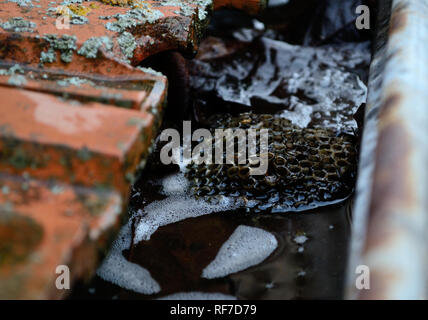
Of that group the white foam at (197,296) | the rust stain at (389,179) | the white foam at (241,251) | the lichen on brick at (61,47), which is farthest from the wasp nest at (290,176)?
the lichen on brick at (61,47)

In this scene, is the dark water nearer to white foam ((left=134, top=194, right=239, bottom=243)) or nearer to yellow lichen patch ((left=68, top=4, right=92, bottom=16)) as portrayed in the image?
white foam ((left=134, top=194, right=239, bottom=243))

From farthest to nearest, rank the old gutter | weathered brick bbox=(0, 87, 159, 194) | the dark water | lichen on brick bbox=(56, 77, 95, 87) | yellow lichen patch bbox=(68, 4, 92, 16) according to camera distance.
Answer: yellow lichen patch bbox=(68, 4, 92, 16) < the dark water < lichen on brick bbox=(56, 77, 95, 87) < weathered brick bbox=(0, 87, 159, 194) < the old gutter

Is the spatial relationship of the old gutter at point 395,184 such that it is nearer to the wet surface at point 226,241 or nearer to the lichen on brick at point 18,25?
the wet surface at point 226,241

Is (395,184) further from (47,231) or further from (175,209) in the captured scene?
(175,209)

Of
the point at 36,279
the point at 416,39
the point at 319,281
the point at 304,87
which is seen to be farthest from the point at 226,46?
the point at 36,279

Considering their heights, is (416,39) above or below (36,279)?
above

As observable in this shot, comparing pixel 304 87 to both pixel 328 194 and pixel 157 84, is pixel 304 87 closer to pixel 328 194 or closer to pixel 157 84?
pixel 328 194

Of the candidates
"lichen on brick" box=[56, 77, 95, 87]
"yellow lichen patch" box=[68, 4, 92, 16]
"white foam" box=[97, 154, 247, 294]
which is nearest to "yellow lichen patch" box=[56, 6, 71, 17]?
"yellow lichen patch" box=[68, 4, 92, 16]
